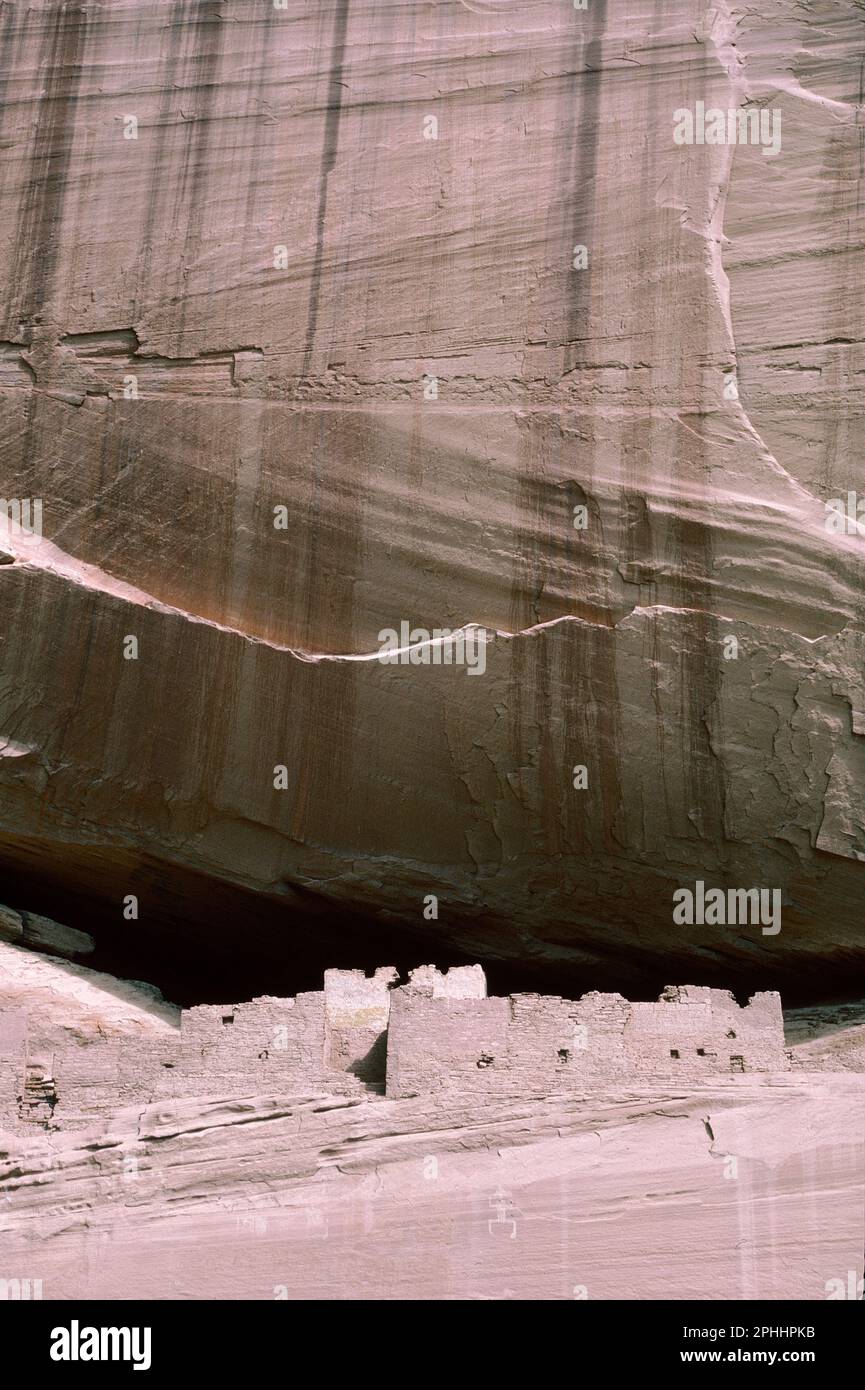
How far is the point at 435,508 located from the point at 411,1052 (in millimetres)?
4221

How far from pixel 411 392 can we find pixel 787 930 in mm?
5100

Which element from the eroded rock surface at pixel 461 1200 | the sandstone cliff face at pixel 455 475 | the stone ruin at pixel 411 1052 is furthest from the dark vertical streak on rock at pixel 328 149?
the eroded rock surface at pixel 461 1200

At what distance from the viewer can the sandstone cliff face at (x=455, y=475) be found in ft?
48.9

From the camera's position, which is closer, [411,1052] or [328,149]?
[411,1052]

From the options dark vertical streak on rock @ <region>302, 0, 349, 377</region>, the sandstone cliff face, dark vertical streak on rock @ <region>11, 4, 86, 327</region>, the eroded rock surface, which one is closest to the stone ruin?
the eroded rock surface

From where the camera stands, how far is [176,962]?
17.4 m

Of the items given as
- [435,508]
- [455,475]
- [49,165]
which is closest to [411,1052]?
[435,508]

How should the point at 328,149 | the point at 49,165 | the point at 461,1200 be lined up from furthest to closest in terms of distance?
the point at 49,165
the point at 328,149
the point at 461,1200

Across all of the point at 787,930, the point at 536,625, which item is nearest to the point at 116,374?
the point at 536,625

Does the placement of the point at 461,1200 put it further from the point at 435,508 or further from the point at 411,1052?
the point at 435,508

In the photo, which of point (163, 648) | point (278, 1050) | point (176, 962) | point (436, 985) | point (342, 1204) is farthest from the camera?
point (176, 962)

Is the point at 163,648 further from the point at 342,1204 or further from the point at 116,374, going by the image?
the point at 342,1204

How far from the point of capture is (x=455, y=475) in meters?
15.2

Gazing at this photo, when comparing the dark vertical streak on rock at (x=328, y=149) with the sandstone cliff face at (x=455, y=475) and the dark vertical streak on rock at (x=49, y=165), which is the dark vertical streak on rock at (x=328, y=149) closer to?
the sandstone cliff face at (x=455, y=475)
